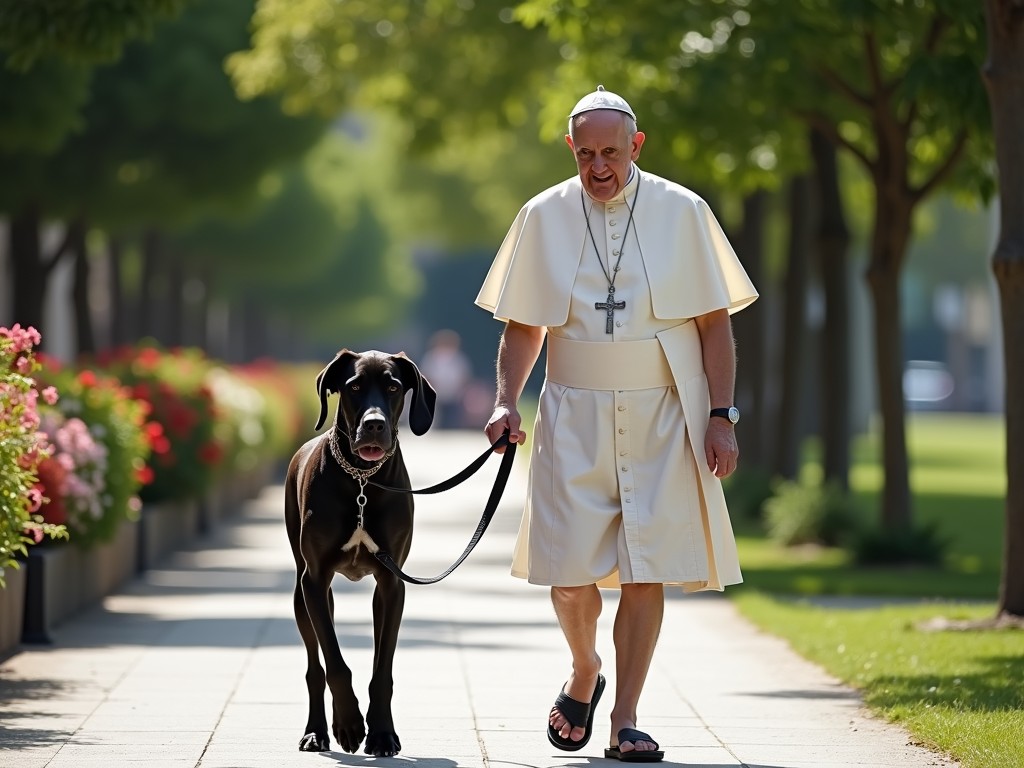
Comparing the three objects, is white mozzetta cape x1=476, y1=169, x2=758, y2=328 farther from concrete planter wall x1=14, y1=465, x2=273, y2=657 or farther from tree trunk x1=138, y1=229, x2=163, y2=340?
tree trunk x1=138, y1=229, x2=163, y2=340

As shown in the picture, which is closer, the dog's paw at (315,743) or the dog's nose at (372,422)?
the dog's nose at (372,422)

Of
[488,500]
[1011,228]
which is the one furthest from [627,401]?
[1011,228]

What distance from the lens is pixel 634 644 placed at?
7074mm

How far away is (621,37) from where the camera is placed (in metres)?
16.6

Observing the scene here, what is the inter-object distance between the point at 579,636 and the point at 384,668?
673 millimetres

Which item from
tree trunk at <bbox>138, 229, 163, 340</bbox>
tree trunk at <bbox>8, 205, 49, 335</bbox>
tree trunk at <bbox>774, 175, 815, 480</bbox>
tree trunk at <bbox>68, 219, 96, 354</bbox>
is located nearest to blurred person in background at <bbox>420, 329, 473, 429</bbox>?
tree trunk at <bbox>138, 229, 163, 340</bbox>

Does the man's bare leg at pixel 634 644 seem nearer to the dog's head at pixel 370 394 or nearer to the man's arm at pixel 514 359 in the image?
the man's arm at pixel 514 359

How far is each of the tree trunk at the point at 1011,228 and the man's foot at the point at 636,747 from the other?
4.72 meters

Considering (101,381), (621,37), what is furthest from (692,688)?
(621,37)

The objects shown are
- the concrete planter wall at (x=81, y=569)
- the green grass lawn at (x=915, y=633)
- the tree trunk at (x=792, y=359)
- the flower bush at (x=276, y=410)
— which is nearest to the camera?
the green grass lawn at (x=915, y=633)

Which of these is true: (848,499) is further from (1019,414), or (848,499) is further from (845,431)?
(1019,414)

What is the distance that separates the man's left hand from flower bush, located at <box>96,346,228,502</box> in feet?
31.8

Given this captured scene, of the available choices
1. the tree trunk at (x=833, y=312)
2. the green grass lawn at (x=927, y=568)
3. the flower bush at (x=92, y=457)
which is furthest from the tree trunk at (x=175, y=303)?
the flower bush at (x=92, y=457)

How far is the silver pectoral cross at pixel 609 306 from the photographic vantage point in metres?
7.09
